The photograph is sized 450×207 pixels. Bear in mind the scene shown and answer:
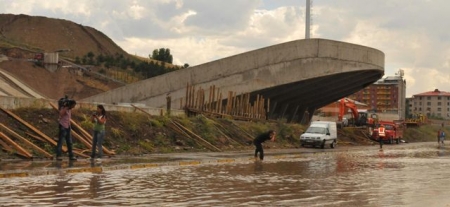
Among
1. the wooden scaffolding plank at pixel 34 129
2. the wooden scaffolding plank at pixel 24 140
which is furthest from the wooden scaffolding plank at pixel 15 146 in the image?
the wooden scaffolding plank at pixel 34 129

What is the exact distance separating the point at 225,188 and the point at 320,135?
94.1ft

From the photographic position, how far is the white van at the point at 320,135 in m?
41.6

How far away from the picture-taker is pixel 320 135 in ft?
138

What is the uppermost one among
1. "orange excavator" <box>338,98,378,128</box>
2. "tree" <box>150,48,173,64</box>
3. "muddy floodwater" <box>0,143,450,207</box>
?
"tree" <box>150,48,173,64</box>

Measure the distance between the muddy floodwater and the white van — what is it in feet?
73.2

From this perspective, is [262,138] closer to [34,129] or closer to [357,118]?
[34,129]

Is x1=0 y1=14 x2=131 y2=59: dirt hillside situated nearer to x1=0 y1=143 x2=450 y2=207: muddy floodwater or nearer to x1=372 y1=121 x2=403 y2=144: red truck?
x1=372 y1=121 x2=403 y2=144: red truck

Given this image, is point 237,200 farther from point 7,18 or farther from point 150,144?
point 7,18

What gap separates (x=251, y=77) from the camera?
52188mm

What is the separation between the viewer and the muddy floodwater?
11531mm

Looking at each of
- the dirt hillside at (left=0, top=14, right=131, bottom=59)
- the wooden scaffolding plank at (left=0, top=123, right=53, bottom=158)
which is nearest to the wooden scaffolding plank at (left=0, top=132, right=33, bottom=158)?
the wooden scaffolding plank at (left=0, top=123, right=53, bottom=158)

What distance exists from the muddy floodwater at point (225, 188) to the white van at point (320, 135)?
22.3m

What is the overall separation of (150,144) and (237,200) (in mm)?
15918

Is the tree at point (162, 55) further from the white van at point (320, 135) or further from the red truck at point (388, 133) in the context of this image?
the white van at point (320, 135)
